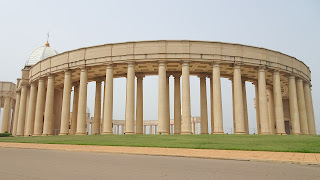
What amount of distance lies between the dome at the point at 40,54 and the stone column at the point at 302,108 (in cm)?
5904

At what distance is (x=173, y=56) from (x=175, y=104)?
32.9 ft

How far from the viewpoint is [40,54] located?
224 feet

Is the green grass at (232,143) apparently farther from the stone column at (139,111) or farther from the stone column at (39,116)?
the stone column at (39,116)

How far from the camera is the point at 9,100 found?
3063 inches

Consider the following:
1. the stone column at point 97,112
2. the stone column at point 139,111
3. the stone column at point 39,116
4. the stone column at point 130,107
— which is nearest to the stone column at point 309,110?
the stone column at point 139,111

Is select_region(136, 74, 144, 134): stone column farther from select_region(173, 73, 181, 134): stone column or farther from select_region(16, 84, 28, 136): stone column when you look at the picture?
select_region(16, 84, 28, 136): stone column

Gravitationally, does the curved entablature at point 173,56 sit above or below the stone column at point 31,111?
above

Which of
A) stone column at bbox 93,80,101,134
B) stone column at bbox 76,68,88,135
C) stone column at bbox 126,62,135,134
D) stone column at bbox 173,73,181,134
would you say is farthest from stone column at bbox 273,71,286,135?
stone column at bbox 93,80,101,134

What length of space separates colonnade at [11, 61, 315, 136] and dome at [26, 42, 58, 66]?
11497mm

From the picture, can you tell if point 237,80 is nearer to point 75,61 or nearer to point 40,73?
point 75,61

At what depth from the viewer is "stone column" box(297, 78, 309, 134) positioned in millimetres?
47250

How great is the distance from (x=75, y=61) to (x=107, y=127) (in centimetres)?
1328

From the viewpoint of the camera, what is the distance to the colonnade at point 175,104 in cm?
3894

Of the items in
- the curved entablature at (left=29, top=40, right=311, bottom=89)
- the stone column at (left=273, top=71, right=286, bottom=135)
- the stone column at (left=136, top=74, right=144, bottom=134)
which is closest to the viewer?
the curved entablature at (left=29, top=40, right=311, bottom=89)
